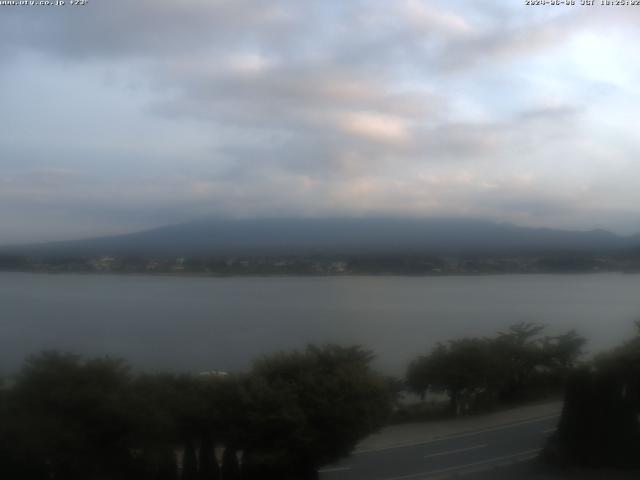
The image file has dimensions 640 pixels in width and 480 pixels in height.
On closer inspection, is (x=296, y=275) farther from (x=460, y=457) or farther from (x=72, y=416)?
(x=72, y=416)

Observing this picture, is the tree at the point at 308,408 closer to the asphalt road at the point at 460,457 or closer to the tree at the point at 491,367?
the asphalt road at the point at 460,457

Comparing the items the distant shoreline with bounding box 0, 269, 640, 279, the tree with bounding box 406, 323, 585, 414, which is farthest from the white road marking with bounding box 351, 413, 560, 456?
the distant shoreline with bounding box 0, 269, 640, 279

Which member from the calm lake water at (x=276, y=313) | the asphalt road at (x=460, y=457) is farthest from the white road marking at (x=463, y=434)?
the calm lake water at (x=276, y=313)

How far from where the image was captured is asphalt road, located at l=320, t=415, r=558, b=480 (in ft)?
25.5

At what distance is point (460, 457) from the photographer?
8.08 meters

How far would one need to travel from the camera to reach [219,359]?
400 inches

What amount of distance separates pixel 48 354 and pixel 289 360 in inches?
119

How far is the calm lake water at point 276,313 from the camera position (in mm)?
10266

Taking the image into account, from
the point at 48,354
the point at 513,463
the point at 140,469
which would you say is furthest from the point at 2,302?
the point at 513,463

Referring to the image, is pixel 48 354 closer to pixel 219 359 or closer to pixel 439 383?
pixel 219 359

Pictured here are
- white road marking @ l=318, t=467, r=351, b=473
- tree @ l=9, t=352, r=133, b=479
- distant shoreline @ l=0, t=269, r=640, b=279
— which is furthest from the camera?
distant shoreline @ l=0, t=269, r=640, b=279

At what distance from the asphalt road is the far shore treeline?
0.70ft

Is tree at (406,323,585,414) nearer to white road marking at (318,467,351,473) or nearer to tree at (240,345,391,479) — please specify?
tree at (240,345,391,479)

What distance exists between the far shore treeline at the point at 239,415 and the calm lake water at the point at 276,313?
0.59m
